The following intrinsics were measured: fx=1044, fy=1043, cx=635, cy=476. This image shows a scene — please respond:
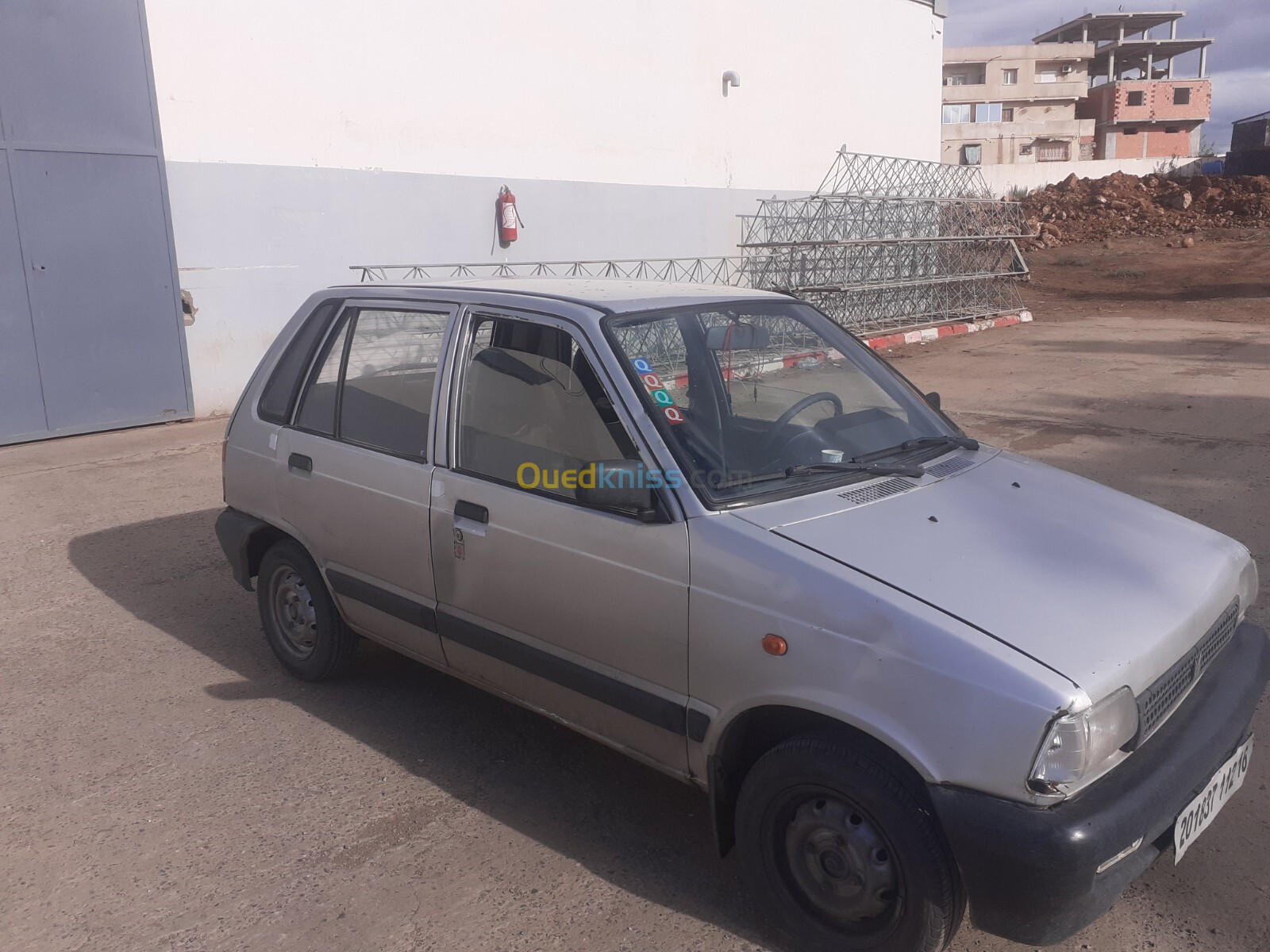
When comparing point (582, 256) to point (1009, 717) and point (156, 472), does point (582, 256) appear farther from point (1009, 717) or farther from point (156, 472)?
point (1009, 717)

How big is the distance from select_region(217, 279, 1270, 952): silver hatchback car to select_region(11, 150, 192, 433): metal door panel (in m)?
6.39

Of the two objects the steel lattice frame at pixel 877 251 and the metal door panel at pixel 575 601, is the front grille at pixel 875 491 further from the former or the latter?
the steel lattice frame at pixel 877 251

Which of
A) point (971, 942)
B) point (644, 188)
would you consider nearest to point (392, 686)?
point (971, 942)

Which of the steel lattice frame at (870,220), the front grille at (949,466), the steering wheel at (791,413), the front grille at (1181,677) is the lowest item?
the front grille at (1181,677)

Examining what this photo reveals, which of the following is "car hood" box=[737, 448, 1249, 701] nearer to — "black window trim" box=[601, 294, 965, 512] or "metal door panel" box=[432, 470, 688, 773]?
"black window trim" box=[601, 294, 965, 512]

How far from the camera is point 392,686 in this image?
443 centimetres

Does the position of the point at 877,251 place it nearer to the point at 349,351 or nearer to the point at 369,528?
the point at 349,351

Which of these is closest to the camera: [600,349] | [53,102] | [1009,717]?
[1009,717]

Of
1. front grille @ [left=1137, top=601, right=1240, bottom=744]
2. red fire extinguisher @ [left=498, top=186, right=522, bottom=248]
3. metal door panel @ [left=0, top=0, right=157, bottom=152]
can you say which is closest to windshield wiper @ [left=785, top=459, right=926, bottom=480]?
front grille @ [left=1137, top=601, right=1240, bottom=744]

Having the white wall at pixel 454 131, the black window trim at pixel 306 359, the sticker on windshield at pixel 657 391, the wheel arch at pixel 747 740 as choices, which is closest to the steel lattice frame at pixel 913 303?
the white wall at pixel 454 131

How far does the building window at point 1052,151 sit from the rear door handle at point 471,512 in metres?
62.4

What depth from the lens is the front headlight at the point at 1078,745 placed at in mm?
2256

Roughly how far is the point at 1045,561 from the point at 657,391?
3.90 ft

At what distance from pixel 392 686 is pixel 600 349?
2.00 m
